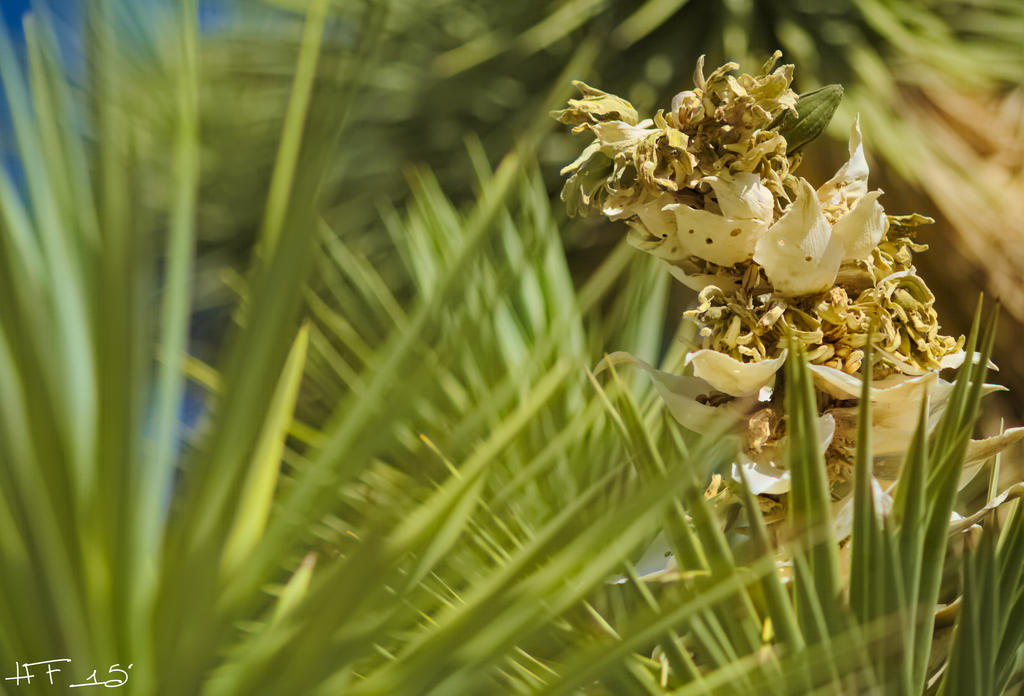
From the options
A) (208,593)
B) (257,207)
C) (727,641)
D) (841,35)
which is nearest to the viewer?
(208,593)

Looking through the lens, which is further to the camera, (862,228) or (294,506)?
(862,228)

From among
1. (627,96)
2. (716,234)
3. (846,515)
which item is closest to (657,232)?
(716,234)

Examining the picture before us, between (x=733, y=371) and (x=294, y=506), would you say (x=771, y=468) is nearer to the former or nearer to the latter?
(x=733, y=371)

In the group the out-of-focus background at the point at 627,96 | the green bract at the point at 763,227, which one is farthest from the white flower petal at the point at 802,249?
the out-of-focus background at the point at 627,96

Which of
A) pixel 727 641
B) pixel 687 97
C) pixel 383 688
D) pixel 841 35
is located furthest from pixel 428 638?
pixel 841 35

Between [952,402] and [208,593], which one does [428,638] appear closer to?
[208,593]

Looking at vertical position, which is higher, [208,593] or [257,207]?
[257,207]
